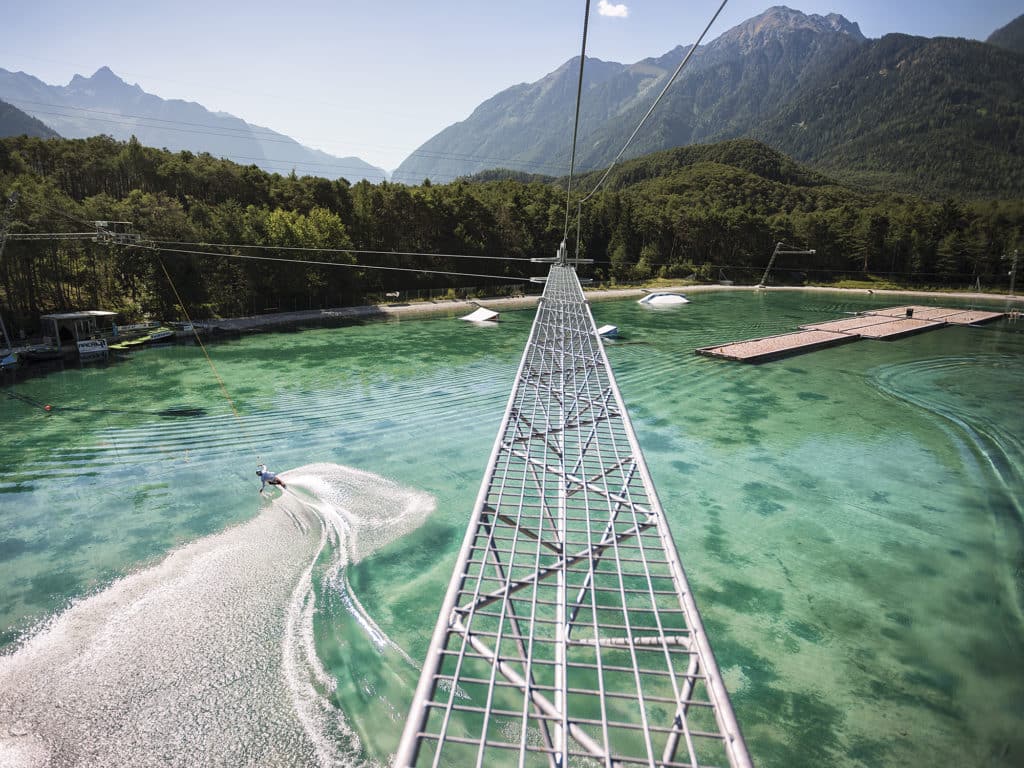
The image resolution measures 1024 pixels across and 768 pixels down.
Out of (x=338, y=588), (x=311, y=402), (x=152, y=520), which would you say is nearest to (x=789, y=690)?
(x=338, y=588)

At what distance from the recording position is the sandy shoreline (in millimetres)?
24234

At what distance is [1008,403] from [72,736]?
20829mm

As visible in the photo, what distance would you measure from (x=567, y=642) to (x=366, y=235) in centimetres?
3368

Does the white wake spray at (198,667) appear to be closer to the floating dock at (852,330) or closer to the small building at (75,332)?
the small building at (75,332)

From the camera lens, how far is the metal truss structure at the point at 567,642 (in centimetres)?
208

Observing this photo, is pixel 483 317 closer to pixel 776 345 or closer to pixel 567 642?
pixel 776 345

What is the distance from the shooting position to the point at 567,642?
8.37 feet

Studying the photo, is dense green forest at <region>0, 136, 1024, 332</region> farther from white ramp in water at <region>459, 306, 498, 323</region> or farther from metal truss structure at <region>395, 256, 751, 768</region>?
metal truss structure at <region>395, 256, 751, 768</region>

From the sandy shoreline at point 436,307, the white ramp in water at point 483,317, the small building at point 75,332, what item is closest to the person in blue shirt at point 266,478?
the small building at point 75,332

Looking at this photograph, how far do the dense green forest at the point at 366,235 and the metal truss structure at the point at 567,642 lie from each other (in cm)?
1775

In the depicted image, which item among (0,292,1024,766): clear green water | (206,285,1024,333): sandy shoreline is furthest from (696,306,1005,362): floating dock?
(206,285,1024,333): sandy shoreline

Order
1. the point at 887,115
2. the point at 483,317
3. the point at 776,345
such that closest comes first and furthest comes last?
1. the point at 776,345
2. the point at 483,317
3. the point at 887,115

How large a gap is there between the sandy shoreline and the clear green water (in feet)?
29.1

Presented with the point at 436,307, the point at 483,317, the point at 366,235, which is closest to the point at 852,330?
the point at 483,317
